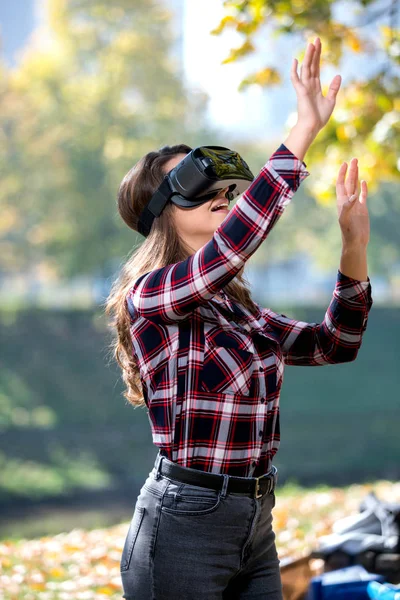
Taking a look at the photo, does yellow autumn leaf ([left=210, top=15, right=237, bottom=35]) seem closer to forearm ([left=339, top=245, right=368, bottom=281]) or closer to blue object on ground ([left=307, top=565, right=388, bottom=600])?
forearm ([left=339, top=245, right=368, bottom=281])

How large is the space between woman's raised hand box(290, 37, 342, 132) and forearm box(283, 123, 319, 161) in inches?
0.4

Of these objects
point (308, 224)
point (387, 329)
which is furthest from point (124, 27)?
point (387, 329)

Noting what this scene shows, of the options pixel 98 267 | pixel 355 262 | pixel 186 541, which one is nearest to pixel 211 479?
pixel 186 541

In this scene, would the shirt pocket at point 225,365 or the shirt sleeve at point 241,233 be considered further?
the shirt pocket at point 225,365

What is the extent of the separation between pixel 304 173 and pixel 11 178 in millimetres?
19704

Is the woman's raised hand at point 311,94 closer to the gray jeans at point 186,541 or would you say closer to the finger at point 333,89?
the finger at point 333,89

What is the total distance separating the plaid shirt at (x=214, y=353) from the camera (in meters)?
1.67

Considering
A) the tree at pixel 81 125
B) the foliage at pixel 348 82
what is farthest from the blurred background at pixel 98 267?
the foliage at pixel 348 82

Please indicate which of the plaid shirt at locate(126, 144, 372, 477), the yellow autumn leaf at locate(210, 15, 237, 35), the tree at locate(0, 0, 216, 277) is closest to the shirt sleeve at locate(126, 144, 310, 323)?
the plaid shirt at locate(126, 144, 372, 477)

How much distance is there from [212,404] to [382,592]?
3.68 feet

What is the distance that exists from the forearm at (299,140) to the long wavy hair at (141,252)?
416 millimetres

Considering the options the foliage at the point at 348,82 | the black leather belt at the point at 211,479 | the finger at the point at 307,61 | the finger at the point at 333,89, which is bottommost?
the black leather belt at the point at 211,479

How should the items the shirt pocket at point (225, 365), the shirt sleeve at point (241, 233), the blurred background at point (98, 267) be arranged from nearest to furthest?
the shirt sleeve at point (241, 233) < the shirt pocket at point (225, 365) < the blurred background at point (98, 267)

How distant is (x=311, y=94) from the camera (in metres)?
1.73
